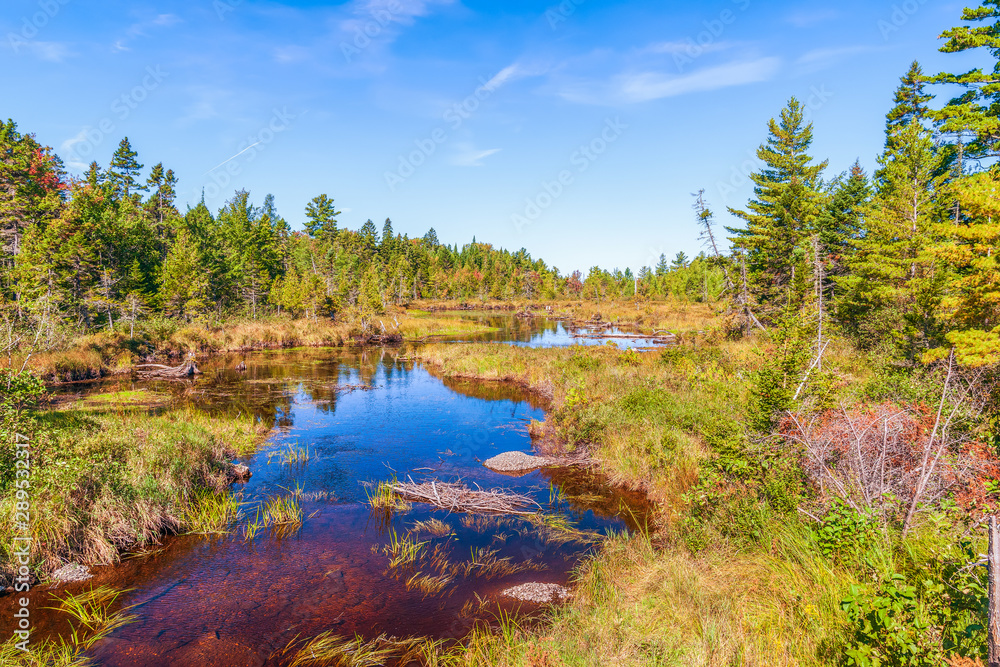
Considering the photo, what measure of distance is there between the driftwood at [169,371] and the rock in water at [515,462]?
2237 cm

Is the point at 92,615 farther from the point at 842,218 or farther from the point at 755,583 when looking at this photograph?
the point at 842,218

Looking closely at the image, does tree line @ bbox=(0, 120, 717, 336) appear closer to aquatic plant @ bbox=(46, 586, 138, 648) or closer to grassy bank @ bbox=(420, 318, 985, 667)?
aquatic plant @ bbox=(46, 586, 138, 648)

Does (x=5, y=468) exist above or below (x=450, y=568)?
above

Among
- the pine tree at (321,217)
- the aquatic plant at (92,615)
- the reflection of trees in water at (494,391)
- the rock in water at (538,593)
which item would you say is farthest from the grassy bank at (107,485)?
the pine tree at (321,217)

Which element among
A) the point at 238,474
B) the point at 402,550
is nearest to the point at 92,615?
the point at 402,550

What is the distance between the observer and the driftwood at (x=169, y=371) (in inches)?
1093

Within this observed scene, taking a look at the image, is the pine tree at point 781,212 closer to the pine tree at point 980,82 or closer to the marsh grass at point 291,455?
the pine tree at point 980,82

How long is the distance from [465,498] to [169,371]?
81.2 feet

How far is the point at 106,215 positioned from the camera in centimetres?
4456

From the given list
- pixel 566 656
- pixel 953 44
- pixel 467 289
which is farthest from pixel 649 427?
pixel 467 289

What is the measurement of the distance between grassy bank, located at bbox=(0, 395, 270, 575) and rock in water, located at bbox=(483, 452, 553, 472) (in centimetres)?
780

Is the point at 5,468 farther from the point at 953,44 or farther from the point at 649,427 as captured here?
the point at 953,44

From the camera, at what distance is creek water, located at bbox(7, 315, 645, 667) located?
294 inches

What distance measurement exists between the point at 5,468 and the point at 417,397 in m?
17.3
